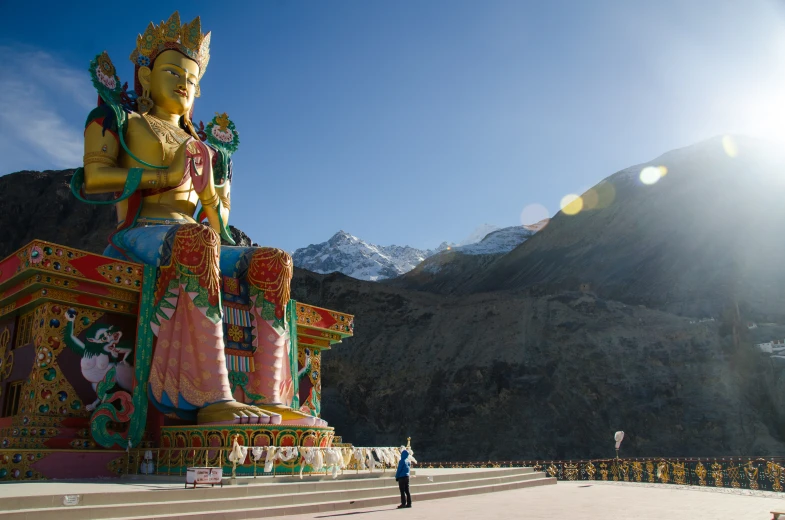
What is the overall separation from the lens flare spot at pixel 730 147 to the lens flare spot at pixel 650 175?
587cm

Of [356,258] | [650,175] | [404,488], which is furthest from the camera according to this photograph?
[356,258]

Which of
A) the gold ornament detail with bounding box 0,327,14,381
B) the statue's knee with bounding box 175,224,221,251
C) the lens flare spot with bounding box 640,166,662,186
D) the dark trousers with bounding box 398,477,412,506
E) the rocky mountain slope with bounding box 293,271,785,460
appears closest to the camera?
the dark trousers with bounding box 398,477,412,506

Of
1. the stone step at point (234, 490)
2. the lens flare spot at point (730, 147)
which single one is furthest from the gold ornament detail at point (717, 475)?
the lens flare spot at point (730, 147)

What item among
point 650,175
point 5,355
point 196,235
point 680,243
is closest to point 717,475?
point 196,235

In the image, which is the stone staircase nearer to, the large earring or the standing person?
the standing person

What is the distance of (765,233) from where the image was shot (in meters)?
41.0

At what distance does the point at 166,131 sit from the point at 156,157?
65 cm

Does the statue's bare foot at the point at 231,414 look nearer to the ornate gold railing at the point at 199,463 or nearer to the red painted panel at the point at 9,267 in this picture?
the ornate gold railing at the point at 199,463

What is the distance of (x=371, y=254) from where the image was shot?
106 m

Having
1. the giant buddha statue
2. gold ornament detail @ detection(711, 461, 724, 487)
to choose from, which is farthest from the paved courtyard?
the giant buddha statue

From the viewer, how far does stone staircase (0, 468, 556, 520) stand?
5531 mm

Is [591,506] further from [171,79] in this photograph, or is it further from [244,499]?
[171,79]

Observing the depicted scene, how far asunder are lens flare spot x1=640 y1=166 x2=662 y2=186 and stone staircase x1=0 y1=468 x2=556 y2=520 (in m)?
55.3

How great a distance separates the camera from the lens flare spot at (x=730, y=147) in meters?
55.5
